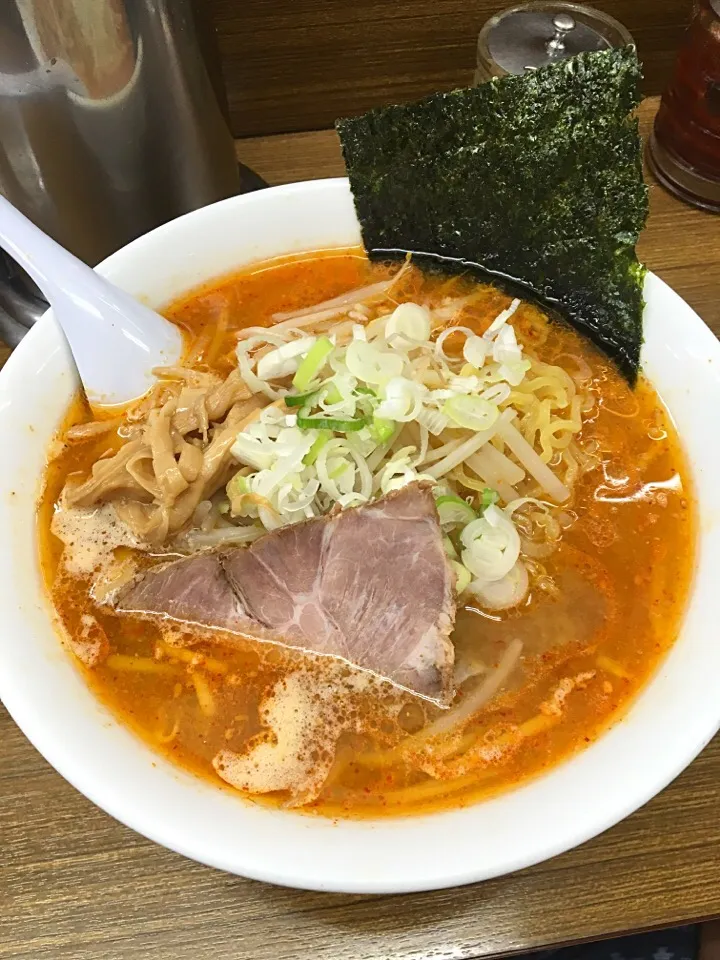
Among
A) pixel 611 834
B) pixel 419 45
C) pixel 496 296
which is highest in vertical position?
pixel 419 45

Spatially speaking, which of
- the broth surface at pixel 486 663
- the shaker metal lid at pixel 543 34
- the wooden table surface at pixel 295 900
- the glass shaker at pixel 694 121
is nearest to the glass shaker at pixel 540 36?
the shaker metal lid at pixel 543 34

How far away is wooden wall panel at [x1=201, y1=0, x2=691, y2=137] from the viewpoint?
1689mm

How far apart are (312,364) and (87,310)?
0.37m

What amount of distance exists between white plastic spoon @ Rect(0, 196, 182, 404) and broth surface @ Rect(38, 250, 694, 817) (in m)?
0.08

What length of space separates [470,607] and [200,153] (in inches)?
38.5

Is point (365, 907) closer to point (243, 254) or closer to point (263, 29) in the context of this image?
point (243, 254)

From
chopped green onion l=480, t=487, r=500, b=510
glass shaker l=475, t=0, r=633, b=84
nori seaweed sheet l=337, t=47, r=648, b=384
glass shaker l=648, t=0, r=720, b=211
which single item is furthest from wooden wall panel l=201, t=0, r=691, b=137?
chopped green onion l=480, t=487, r=500, b=510

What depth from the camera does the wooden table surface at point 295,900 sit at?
1060 mm

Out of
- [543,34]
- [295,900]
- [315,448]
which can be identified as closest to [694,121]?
[543,34]

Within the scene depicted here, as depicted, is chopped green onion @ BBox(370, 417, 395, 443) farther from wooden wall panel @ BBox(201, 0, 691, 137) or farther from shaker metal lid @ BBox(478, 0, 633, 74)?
wooden wall panel @ BBox(201, 0, 691, 137)

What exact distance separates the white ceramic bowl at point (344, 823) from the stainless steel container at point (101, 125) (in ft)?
0.54

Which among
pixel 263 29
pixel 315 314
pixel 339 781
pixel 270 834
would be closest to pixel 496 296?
pixel 315 314

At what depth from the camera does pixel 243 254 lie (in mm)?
1452

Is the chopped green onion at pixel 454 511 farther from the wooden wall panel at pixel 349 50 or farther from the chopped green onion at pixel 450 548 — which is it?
the wooden wall panel at pixel 349 50
